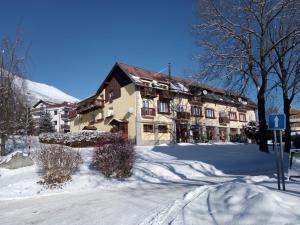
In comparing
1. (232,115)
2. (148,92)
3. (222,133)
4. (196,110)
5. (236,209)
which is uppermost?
(148,92)

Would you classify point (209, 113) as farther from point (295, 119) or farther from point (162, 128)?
point (295, 119)

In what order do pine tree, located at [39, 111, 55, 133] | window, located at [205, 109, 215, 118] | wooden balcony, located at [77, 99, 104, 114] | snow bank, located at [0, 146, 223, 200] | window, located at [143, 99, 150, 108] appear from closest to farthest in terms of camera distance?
snow bank, located at [0, 146, 223, 200]
window, located at [143, 99, 150, 108]
wooden balcony, located at [77, 99, 104, 114]
window, located at [205, 109, 215, 118]
pine tree, located at [39, 111, 55, 133]

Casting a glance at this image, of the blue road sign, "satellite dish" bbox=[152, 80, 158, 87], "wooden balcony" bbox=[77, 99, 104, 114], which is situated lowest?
the blue road sign

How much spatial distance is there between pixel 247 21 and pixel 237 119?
3285 cm

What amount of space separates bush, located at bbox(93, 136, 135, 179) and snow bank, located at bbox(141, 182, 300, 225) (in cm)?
635

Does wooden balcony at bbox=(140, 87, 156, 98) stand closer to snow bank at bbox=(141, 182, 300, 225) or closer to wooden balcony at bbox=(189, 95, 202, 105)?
wooden balcony at bbox=(189, 95, 202, 105)

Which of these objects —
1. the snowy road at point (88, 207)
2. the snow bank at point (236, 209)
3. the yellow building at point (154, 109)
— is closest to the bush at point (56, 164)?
the snowy road at point (88, 207)

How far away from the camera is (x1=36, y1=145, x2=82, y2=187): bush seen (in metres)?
12.6

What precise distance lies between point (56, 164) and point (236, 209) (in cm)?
871

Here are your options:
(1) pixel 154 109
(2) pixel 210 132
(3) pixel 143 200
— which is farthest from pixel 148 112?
(3) pixel 143 200

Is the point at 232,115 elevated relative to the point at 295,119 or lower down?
elevated

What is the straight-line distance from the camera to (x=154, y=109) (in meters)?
38.9

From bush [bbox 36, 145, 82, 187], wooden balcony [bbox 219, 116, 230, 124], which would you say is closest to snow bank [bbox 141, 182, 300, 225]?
bush [bbox 36, 145, 82, 187]

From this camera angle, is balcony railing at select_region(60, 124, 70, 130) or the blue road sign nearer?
the blue road sign
